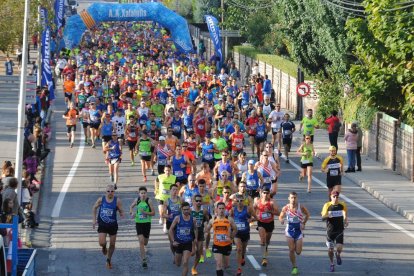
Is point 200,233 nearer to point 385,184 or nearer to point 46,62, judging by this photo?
point 385,184

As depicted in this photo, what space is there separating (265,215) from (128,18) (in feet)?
163

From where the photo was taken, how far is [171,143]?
29.6 m

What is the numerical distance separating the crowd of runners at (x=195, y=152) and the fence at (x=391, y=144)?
2172 millimetres

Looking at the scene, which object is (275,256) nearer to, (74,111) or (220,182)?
(220,182)

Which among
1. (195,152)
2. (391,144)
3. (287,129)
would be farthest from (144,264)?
(391,144)

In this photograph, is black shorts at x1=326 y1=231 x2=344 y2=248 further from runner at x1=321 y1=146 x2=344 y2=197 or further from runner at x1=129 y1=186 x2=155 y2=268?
runner at x1=321 y1=146 x2=344 y2=197

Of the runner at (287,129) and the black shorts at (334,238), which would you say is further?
the runner at (287,129)

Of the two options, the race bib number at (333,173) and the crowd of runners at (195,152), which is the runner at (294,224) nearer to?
the crowd of runners at (195,152)

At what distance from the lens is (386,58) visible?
113ft

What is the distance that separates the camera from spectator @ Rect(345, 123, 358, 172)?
106 ft

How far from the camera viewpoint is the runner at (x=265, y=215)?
21.4 m

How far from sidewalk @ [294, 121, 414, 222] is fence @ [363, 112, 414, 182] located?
20 cm

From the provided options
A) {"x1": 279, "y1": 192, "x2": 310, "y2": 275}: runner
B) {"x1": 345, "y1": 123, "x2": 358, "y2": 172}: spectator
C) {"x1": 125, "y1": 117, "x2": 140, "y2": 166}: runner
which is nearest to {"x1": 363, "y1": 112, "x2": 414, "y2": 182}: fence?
{"x1": 345, "y1": 123, "x2": 358, "y2": 172}: spectator

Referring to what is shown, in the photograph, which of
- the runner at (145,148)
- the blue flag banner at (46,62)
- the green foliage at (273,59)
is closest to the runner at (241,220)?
the runner at (145,148)
